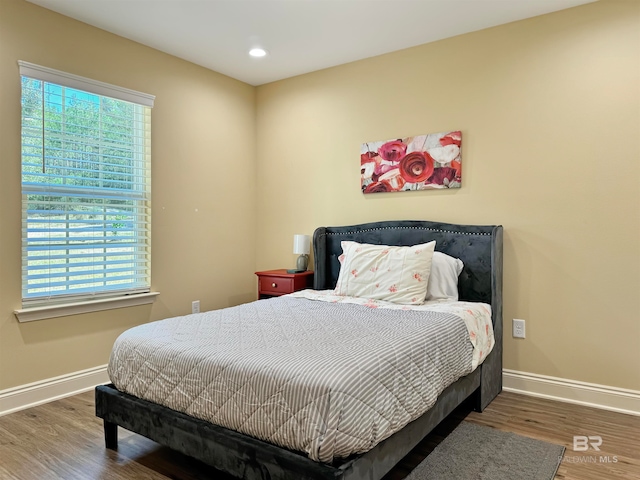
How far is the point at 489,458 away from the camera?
221 centimetres

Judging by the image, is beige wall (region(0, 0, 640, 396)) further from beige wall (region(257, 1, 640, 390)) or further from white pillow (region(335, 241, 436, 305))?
white pillow (region(335, 241, 436, 305))

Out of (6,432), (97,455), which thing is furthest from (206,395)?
(6,432)

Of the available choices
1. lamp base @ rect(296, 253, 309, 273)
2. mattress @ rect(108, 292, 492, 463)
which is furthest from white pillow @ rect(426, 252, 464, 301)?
lamp base @ rect(296, 253, 309, 273)

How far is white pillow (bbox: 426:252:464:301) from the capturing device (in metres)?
3.19

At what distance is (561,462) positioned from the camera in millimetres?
2188

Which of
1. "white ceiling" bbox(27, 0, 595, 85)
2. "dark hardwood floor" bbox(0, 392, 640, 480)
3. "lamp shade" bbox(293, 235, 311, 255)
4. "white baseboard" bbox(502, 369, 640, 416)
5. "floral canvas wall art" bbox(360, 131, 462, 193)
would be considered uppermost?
"white ceiling" bbox(27, 0, 595, 85)

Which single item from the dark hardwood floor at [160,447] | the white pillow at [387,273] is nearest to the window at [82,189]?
the dark hardwood floor at [160,447]

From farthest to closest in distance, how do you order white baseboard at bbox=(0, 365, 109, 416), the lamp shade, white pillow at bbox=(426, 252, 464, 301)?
1. the lamp shade
2. white pillow at bbox=(426, 252, 464, 301)
3. white baseboard at bbox=(0, 365, 109, 416)

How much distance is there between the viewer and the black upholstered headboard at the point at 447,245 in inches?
124

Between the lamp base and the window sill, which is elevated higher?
the lamp base

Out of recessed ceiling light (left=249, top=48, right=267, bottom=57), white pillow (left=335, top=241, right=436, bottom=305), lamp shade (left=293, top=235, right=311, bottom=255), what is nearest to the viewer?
white pillow (left=335, top=241, right=436, bottom=305)

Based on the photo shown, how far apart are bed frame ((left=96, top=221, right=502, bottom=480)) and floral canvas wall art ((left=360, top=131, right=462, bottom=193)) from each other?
0.31 meters

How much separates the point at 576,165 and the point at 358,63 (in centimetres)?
195

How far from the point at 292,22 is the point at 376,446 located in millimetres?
2758
